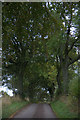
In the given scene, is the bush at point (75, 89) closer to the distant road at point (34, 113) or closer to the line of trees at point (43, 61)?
the distant road at point (34, 113)

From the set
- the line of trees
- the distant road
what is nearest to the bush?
the distant road

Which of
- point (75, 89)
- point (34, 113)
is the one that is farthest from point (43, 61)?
point (75, 89)

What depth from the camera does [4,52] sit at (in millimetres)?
5801

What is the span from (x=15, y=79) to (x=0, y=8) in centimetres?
753

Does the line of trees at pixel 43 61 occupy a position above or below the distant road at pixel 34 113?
above

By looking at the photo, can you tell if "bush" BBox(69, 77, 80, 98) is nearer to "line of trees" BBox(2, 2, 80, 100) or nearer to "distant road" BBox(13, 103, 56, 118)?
"distant road" BBox(13, 103, 56, 118)

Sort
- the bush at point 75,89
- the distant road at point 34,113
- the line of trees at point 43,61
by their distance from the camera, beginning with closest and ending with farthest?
1. the bush at point 75,89
2. the distant road at point 34,113
3. the line of trees at point 43,61

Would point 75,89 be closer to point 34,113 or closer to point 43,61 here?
point 34,113

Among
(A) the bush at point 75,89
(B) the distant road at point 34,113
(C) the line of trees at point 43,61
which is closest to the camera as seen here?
(A) the bush at point 75,89

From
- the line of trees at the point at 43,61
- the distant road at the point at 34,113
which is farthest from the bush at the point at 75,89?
the line of trees at the point at 43,61

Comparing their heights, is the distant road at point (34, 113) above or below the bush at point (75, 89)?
below

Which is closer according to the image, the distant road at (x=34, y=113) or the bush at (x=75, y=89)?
the bush at (x=75, y=89)

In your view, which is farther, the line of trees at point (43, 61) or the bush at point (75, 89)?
the line of trees at point (43, 61)

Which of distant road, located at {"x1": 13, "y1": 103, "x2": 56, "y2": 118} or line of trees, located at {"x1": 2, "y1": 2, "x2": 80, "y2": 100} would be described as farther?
line of trees, located at {"x1": 2, "y1": 2, "x2": 80, "y2": 100}
